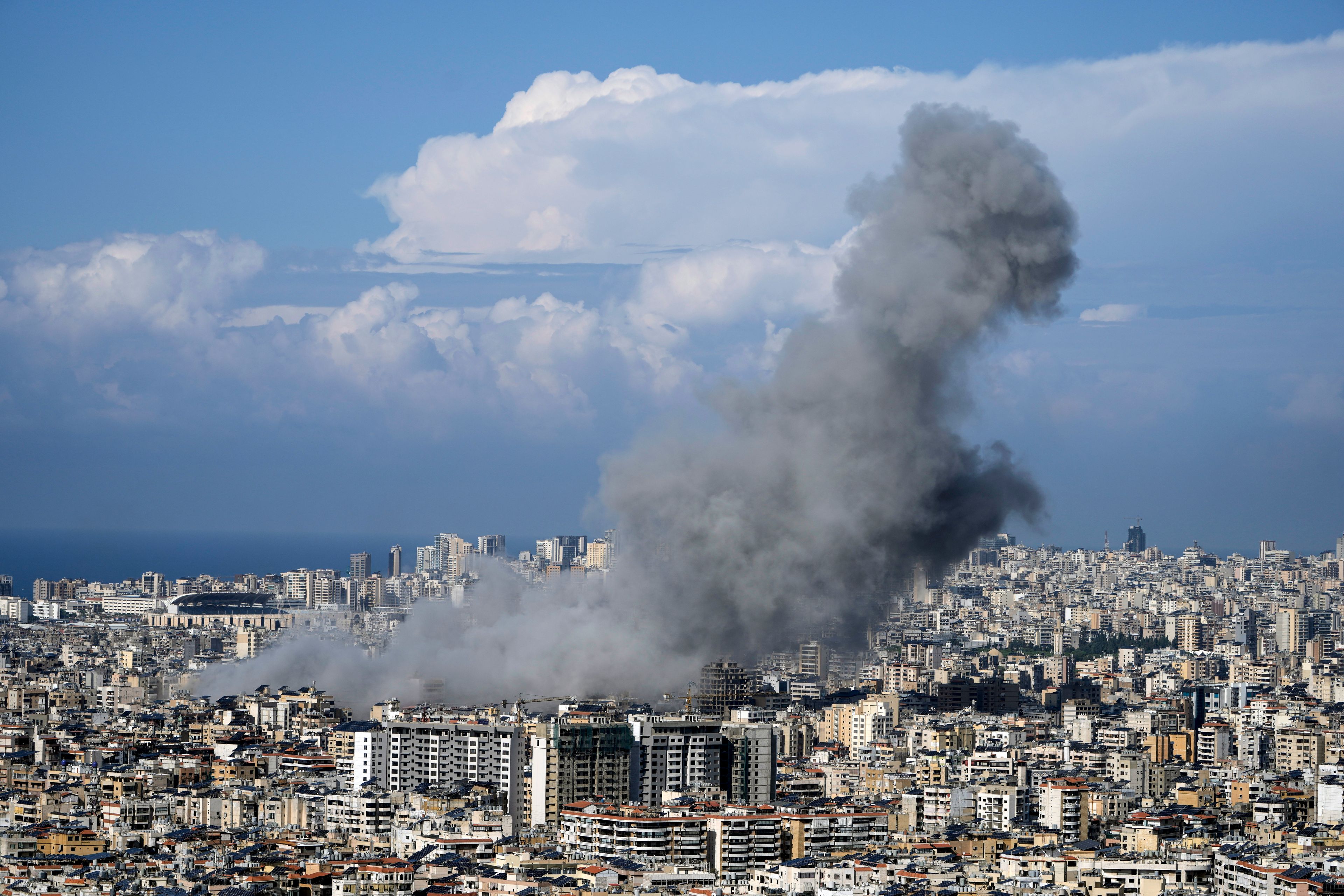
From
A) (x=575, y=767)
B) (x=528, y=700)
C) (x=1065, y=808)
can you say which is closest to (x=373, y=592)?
(x=528, y=700)

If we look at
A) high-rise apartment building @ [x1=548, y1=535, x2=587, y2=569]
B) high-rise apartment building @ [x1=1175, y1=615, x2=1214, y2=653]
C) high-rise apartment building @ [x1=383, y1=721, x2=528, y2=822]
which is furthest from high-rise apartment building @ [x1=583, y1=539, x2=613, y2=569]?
high-rise apartment building @ [x1=383, y1=721, x2=528, y2=822]

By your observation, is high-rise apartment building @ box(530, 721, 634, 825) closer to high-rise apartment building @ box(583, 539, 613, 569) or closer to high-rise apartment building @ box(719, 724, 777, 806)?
high-rise apartment building @ box(719, 724, 777, 806)

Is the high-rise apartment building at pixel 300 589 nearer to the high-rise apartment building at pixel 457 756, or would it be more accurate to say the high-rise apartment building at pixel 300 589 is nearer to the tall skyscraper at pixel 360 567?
the tall skyscraper at pixel 360 567

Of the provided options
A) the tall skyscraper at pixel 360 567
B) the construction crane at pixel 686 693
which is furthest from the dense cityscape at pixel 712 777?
the tall skyscraper at pixel 360 567

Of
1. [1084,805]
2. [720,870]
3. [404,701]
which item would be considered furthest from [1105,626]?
[720,870]

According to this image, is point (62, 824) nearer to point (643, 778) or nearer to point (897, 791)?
point (643, 778)

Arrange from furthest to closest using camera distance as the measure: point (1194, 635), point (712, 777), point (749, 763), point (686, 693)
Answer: point (1194, 635), point (686, 693), point (749, 763), point (712, 777)

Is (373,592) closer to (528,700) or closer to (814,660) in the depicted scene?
(814,660)
